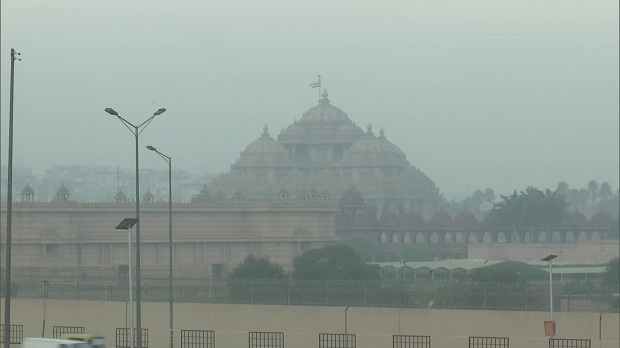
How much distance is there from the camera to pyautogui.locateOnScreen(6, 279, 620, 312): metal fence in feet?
166

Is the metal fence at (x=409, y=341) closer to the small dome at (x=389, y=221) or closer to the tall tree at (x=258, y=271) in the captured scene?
the tall tree at (x=258, y=271)

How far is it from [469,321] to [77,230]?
277 ft

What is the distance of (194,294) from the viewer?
56.8 metres

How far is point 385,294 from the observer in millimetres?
53406

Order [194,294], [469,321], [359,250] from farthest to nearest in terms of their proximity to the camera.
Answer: [359,250] < [194,294] < [469,321]

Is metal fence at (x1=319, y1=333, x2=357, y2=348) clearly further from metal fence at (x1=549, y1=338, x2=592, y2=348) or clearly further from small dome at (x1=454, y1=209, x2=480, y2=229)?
small dome at (x1=454, y1=209, x2=480, y2=229)

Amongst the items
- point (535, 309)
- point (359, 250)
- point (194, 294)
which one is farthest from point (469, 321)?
point (359, 250)


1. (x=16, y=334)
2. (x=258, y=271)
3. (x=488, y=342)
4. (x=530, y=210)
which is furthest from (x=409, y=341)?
(x=530, y=210)

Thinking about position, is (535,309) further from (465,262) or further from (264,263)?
(465,262)

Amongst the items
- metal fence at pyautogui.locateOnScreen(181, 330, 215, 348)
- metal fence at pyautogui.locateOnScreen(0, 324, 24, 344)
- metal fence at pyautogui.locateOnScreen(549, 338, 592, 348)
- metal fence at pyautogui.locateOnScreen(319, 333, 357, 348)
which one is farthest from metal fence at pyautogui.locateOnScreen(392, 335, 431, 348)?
metal fence at pyautogui.locateOnScreen(0, 324, 24, 344)

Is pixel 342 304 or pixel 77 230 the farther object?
pixel 77 230

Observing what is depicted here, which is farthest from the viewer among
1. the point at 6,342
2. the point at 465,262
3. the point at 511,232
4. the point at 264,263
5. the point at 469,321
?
the point at 511,232

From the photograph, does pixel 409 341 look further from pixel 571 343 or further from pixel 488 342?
pixel 571 343

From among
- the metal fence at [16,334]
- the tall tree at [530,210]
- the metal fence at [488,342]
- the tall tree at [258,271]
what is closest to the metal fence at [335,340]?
the metal fence at [488,342]
